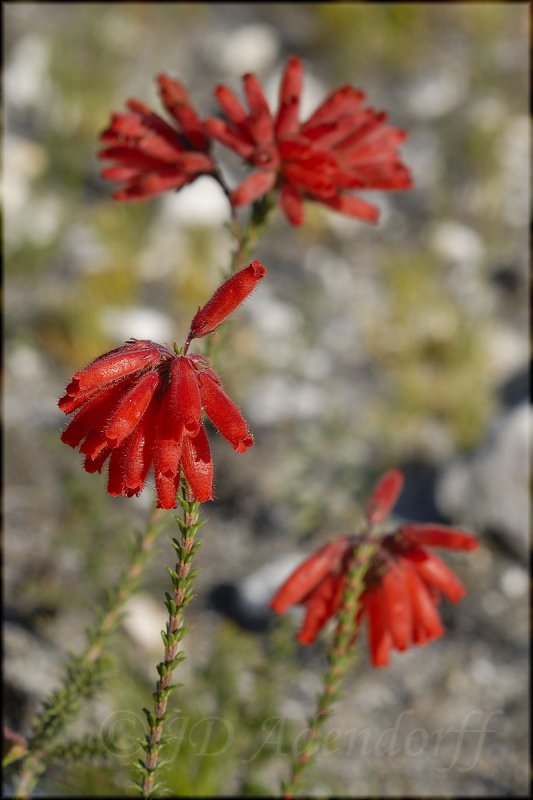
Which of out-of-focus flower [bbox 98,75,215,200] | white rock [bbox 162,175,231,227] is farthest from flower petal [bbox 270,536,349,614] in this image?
white rock [bbox 162,175,231,227]

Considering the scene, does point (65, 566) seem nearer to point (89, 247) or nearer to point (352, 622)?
point (352, 622)

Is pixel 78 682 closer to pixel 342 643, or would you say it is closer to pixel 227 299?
pixel 342 643

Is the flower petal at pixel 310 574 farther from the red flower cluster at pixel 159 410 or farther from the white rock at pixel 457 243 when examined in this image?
the white rock at pixel 457 243

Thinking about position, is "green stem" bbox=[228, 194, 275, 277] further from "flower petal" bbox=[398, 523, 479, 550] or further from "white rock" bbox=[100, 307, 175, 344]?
"white rock" bbox=[100, 307, 175, 344]

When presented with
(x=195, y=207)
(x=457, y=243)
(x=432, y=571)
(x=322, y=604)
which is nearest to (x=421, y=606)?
(x=432, y=571)

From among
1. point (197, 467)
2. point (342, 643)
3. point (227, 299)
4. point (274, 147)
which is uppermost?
point (274, 147)
